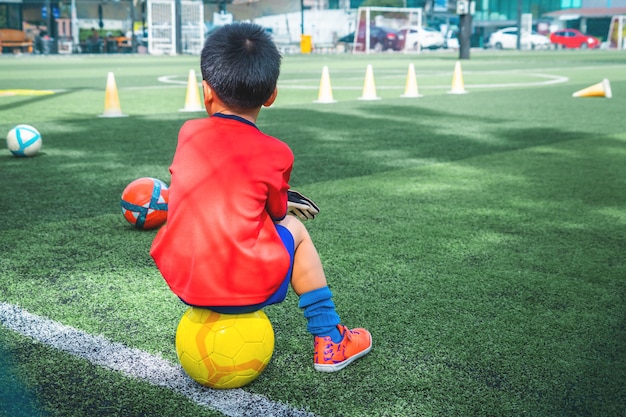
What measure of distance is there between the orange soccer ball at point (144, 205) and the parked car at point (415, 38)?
136ft

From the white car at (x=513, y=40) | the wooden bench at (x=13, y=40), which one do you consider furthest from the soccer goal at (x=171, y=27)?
the white car at (x=513, y=40)

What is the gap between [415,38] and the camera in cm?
4528

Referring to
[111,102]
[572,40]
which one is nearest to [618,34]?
[572,40]

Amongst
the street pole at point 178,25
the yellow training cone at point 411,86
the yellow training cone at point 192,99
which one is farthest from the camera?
the street pole at point 178,25

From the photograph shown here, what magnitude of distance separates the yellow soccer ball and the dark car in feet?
140

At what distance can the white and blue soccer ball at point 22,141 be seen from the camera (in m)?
7.02

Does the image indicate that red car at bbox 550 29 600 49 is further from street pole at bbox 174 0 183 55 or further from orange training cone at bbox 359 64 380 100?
orange training cone at bbox 359 64 380 100

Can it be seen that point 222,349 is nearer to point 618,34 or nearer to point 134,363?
point 134,363

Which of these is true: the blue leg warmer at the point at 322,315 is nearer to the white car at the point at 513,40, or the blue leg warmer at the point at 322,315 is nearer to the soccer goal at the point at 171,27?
the soccer goal at the point at 171,27

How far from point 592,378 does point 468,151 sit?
17.8 ft

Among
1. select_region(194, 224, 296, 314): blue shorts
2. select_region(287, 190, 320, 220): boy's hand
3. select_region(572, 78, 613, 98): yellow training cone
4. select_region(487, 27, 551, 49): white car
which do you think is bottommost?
select_region(194, 224, 296, 314): blue shorts

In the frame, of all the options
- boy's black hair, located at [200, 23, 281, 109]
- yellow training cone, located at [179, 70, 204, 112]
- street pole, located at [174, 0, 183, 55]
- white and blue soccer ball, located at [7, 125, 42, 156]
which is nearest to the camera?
boy's black hair, located at [200, 23, 281, 109]

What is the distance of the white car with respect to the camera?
55.8 meters

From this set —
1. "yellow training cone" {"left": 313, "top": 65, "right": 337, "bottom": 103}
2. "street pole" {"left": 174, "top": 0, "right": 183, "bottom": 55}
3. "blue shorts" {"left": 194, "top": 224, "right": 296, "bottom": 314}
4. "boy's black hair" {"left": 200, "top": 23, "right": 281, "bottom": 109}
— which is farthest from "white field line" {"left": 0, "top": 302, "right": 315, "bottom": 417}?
"street pole" {"left": 174, "top": 0, "right": 183, "bottom": 55}
